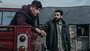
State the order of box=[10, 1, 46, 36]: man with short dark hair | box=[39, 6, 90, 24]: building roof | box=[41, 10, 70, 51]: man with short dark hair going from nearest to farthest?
1. box=[10, 1, 46, 36]: man with short dark hair
2. box=[41, 10, 70, 51]: man with short dark hair
3. box=[39, 6, 90, 24]: building roof

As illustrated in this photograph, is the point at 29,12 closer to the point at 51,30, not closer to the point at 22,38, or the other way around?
the point at 22,38

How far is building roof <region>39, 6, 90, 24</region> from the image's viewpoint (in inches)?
1626

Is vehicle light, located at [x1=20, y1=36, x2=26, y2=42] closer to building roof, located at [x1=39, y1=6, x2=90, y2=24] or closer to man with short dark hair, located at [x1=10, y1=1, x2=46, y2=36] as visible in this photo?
man with short dark hair, located at [x1=10, y1=1, x2=46, y2=36]

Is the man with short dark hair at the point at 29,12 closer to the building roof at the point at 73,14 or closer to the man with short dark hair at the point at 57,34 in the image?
the man with short dark hair at the point at 57,34

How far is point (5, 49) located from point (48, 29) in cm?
363

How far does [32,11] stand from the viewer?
6.11m

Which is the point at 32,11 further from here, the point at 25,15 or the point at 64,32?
the point at 64,32

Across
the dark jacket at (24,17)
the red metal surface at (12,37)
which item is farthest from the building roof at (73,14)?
the red metal surface at (12,37)

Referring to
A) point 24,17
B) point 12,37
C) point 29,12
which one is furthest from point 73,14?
point 12,37

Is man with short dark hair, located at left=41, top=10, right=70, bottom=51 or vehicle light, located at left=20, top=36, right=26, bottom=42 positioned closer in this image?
vehicle light, located at left=20, top=36, right=26, bottom=42

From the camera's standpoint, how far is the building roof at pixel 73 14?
41.3 meters

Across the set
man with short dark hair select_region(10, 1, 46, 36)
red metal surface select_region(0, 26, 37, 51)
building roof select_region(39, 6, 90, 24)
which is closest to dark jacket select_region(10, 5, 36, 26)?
man with short dark hair select_region(10, 1, 46, 36)

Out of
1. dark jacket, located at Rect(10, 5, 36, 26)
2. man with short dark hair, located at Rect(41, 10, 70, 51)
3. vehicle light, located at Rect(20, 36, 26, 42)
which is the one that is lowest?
man with short dark hair, located at Rect(41, 10, 70, 51)

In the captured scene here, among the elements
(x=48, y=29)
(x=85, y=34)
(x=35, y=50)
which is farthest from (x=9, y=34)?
(x=85, y=34)
